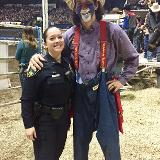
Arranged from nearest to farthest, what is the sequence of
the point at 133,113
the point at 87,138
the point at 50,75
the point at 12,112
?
the point at 50,75, the point at 87,138, the point at 133,113, the point at 12,112

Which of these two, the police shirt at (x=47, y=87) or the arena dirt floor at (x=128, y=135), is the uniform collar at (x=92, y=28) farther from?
the arena dirt floor at (x=128, y=135)

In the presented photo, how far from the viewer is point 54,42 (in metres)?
3.23

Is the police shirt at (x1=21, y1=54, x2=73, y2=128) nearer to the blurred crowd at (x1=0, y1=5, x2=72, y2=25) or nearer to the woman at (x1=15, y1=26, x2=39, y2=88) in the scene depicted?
the woman at (x1=15, y1=26, x2=39, y2=88)

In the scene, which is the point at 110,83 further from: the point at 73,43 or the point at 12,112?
the point at 12,112

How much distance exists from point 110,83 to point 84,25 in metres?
0.47

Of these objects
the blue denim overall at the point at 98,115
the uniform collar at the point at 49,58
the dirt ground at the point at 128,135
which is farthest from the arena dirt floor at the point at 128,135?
the uniform collar at the point at 49,58

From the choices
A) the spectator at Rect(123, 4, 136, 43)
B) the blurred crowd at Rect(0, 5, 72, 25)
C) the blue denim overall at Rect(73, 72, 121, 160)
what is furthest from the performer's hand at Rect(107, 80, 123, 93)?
the blurred crowd at Rect(0, 5, 72, 25)

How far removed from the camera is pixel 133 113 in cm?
750

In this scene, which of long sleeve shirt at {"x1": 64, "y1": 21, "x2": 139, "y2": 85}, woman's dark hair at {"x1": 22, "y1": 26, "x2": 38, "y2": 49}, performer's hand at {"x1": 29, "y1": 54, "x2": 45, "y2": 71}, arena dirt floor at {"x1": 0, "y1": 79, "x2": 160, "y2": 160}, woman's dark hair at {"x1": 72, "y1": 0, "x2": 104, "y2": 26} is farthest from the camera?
woman's dark hair at {"x1": 22, "y1": 26, "x2": 38, "y2": 49}

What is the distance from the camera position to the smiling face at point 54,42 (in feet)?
10.6

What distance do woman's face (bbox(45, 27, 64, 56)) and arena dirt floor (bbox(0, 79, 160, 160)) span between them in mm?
2194

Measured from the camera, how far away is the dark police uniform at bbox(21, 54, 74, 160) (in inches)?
125

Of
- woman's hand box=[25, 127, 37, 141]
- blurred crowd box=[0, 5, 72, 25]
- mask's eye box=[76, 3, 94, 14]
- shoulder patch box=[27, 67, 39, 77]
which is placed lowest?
woman's hand box=[25, 127, 37, 141]

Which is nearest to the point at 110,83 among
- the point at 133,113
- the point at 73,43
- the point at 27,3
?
the point at 73,43
